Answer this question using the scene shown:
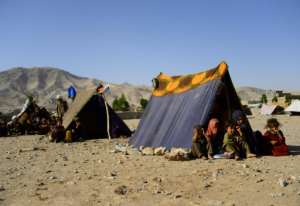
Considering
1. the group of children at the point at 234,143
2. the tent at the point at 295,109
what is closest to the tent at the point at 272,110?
the tent at the point at 295,109

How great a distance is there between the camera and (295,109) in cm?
3041

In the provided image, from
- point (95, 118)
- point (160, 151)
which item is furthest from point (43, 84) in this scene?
point (160, 151)

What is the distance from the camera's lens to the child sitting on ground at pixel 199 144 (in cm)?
863

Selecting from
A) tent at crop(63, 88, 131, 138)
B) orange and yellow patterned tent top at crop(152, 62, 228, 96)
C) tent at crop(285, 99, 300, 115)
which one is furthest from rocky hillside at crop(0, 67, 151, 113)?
orange and yellow patterned tent top at crop(152, 62, 228, 96)

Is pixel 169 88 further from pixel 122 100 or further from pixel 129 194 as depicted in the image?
pixel 122 100

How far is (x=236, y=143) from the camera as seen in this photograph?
8.66 metres

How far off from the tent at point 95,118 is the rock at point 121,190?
8349 millimetres

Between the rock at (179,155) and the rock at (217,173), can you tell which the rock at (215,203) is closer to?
the rock at (217,173)

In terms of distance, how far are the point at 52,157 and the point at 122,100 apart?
3238cm

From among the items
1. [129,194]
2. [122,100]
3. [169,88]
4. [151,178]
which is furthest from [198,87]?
[122,100]

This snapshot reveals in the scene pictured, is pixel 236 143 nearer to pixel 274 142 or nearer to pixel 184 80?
pixel 274 142

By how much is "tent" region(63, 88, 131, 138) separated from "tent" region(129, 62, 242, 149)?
11.6ft

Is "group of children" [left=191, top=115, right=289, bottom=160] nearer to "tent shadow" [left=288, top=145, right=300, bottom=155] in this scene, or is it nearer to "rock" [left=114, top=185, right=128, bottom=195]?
"tent shadow" [left=288, top=145, right=300, bottom=155]

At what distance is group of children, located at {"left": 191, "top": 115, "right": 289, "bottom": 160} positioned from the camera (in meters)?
8.56
